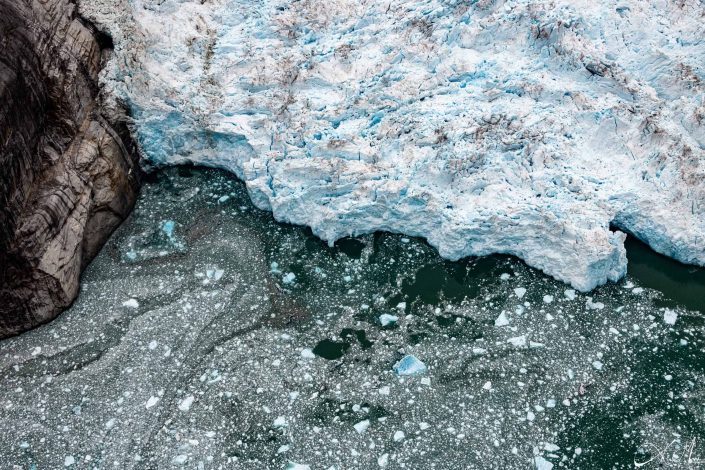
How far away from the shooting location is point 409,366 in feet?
10.6

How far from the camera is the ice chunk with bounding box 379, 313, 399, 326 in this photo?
342 cm

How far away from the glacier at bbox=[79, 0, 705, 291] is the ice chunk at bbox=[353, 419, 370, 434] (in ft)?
3.50

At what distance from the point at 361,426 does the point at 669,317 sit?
1.67 metres

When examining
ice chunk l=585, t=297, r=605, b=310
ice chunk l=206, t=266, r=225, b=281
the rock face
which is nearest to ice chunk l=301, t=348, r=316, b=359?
ice chunk l=206, t=266, r=225, b=281

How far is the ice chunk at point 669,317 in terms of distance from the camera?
11.2 feet

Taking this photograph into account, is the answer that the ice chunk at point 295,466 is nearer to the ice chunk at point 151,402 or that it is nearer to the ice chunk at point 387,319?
the ice chunk at point 151,402

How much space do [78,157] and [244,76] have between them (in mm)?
1089

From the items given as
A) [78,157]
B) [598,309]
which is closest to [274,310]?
[78,157]

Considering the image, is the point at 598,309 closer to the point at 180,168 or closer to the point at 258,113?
the point at 258,113

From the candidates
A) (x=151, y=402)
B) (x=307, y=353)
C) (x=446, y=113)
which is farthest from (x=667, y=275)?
(x=151, y=402)

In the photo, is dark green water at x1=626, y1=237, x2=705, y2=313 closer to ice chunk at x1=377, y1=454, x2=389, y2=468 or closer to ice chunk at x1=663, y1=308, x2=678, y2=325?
ice chunk at x1=663, y1=308, x2=678, y2=325

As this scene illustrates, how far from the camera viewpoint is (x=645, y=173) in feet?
12.1

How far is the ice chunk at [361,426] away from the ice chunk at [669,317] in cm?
161

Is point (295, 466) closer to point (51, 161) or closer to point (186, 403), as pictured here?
point (186, 403)
